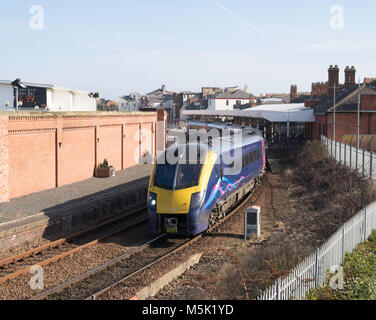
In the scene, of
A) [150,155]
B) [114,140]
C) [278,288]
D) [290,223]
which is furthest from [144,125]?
[278,288]

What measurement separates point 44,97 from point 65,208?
54.1ft

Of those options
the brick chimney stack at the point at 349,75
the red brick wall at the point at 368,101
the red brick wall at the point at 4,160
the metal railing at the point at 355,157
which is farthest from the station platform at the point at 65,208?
the brick chimney stack at the point at 349,75

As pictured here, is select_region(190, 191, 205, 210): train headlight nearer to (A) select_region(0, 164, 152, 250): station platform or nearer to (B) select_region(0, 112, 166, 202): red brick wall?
(A) select_region(0, 164, 152, 250): station platform

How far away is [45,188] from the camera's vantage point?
2105cm

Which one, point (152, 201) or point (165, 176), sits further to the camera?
point (165, 176)

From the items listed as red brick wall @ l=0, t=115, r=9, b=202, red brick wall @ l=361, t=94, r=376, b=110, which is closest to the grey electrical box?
red brick wall @ l=0, t=115, r=9, b=202

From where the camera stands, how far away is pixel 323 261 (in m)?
9.48

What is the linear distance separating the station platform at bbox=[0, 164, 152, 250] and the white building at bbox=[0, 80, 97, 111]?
317 inches

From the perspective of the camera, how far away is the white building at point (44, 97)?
28.1 m

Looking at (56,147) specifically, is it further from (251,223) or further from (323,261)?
(323,261)

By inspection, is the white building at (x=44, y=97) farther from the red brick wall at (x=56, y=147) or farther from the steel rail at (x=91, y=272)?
the steel rail at (x=91, y=272)

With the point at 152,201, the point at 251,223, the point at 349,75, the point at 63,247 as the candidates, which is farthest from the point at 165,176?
the point at 349,75
